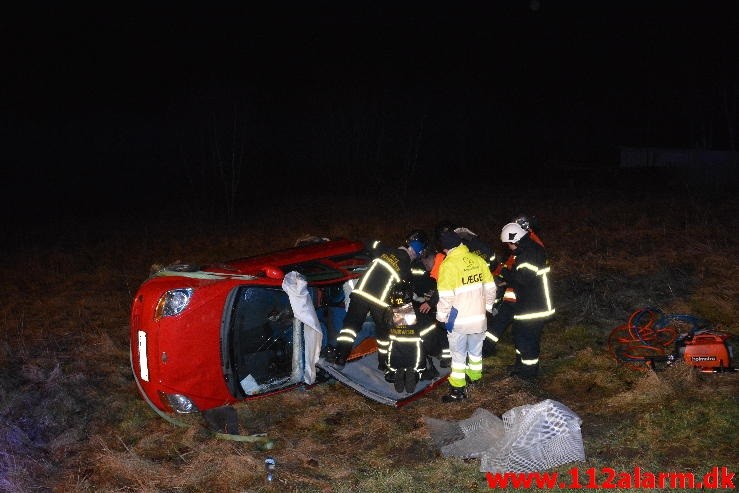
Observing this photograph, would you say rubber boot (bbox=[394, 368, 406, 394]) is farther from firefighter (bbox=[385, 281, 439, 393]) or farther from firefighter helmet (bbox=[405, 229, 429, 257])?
firefighter helmet (bbox=[405, 229, 429, 257])

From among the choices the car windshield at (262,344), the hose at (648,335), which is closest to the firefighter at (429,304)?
the car windshield at (262,344)

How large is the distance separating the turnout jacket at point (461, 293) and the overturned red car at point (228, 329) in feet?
2.95

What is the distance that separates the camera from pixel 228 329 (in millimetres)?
4918

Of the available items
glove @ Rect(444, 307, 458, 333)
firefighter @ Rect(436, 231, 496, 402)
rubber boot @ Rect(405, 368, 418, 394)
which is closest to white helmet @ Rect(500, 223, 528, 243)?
firefighter @ Rect(436, 231, 496, 402)

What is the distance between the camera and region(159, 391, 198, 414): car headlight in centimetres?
483

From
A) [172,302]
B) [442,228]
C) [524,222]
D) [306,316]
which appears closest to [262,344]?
[306,316]

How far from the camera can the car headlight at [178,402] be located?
4.83 meters

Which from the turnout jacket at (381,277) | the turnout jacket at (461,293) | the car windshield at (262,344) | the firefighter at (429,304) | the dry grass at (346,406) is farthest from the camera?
the firefighter at (429,304)

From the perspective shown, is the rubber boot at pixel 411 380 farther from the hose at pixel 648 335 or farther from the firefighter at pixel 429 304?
the hose at pixel 648 335

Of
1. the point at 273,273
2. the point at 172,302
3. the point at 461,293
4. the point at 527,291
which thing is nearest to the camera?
the point at 172,302

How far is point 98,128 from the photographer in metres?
41.4

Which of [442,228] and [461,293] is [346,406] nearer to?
[461,293]

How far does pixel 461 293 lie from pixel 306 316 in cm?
141

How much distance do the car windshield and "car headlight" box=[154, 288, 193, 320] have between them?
0.42 m
